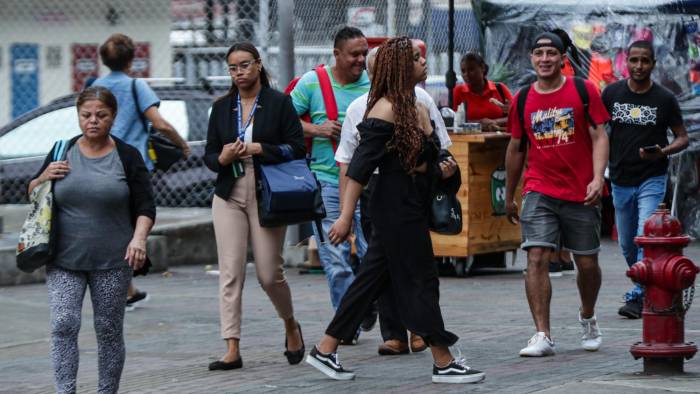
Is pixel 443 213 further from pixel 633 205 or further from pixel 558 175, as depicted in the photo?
pixel 633 205

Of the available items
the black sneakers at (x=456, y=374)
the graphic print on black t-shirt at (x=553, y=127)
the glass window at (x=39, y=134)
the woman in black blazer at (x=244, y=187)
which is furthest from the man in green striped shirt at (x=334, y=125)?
the glass window at (x=39, y=134)

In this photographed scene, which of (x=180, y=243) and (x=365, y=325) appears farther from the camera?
(x=180, y=243)

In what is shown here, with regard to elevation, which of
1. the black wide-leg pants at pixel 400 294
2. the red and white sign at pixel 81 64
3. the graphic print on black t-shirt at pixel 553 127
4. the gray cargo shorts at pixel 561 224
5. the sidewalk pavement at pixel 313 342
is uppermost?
the red and white sign at pixel 81 64

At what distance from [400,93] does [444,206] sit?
649 mm

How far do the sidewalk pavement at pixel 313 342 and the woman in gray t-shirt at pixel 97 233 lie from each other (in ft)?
3.04

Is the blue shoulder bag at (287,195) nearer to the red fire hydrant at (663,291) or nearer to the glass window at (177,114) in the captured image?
the red fire hydrant at (663,291)

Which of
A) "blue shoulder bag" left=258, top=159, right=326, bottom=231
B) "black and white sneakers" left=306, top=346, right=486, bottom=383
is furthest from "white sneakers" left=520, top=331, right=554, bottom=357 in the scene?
"blue shoulder bag" left=258, top=159, right=326, bottom=231

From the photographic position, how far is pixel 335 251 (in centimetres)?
876

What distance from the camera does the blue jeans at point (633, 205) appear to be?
9641 mm

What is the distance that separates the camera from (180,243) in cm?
1395

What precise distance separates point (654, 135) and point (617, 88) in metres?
0.41

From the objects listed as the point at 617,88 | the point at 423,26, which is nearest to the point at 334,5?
the point at 423,26

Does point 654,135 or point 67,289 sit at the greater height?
point 654,135

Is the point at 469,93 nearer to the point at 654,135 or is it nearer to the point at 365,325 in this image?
the point at 654,135
